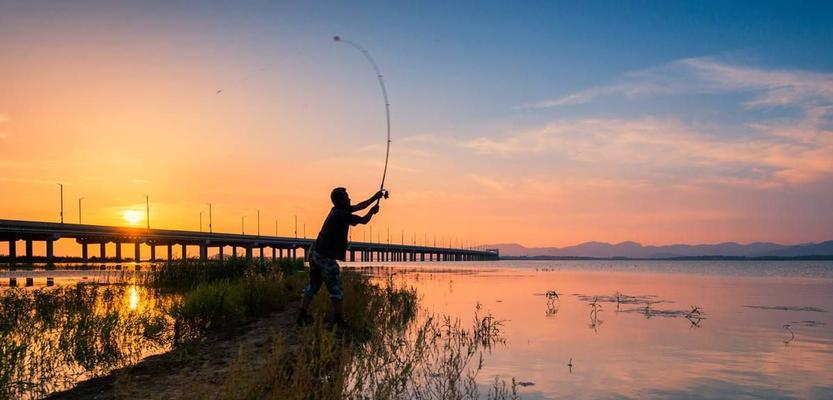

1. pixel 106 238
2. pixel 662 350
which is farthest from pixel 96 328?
pixel 106 238

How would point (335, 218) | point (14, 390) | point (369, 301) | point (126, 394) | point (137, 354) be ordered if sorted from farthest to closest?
point (369, 301)
point (335, 218)
point (137, 354)
point (14, 390)
point (126, 394)

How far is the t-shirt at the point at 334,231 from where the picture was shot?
1192cm

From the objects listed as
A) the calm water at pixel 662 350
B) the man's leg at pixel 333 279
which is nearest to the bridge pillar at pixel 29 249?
the calm water at pixel 662 350

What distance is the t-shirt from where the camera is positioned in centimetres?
1192

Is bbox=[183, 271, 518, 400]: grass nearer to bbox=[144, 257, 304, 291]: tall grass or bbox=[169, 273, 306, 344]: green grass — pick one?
bbox=[169, 273, 306, 344]: green grass

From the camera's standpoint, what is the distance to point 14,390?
816cm

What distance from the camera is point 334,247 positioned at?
11984 millimetres

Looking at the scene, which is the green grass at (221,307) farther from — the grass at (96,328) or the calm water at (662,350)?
the calm water at (662,350)

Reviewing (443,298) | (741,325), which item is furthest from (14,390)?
(443,298)

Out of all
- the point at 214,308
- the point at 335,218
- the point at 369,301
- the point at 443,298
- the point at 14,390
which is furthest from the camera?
the point at 443,298

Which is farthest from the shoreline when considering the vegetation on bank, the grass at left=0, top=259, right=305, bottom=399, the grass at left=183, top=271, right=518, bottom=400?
the grass at left=0, top=259, right=305, bottom=399

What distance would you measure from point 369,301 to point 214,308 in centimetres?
565

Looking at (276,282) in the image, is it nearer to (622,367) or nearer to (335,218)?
(335,218)

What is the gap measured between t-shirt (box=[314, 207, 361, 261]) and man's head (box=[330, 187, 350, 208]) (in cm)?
12
